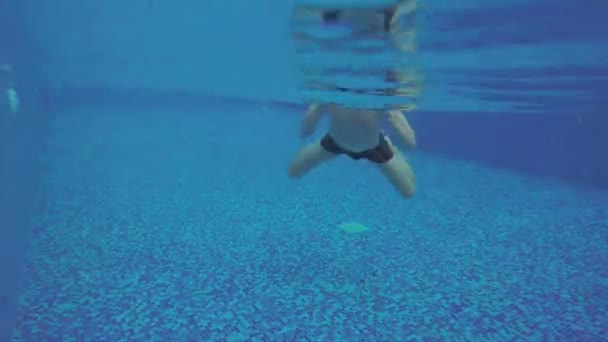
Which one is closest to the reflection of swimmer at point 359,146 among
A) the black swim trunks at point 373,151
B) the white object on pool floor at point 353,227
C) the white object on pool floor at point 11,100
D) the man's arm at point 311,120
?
the black swim trunks at point 373,151

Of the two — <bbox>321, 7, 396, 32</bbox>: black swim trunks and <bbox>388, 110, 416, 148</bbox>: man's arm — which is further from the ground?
<bbox>321, 7, 396, 32</bbox>: black swim trunks

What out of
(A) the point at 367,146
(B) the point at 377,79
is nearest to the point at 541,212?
(B) the point at 377,79

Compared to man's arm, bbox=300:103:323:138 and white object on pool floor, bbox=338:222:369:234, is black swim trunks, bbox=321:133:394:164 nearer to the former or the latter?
man's arm, bbox=300:103:323:138

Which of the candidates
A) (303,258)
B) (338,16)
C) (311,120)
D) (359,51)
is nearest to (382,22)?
(338,16)

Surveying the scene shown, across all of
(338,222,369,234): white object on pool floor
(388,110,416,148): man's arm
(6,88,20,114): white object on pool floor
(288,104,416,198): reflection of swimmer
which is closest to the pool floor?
(338,222,369,234): white object on pool floor

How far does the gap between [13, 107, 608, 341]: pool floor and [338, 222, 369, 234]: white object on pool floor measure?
212 millimetres

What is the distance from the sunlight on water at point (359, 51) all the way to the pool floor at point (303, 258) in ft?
8.63

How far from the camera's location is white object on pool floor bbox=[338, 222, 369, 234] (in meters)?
8.46

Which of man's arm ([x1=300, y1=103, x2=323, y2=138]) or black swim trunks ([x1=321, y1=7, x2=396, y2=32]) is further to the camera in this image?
man's arm ([x1=300, y1=103, x2=323, y2=138])

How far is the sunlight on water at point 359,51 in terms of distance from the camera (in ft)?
17.8

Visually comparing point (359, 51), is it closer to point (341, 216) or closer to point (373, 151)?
point (373, 151)

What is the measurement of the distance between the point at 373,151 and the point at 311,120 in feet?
3.68

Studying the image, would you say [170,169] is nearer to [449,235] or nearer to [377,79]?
[377,79]

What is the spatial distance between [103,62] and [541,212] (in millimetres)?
24019
